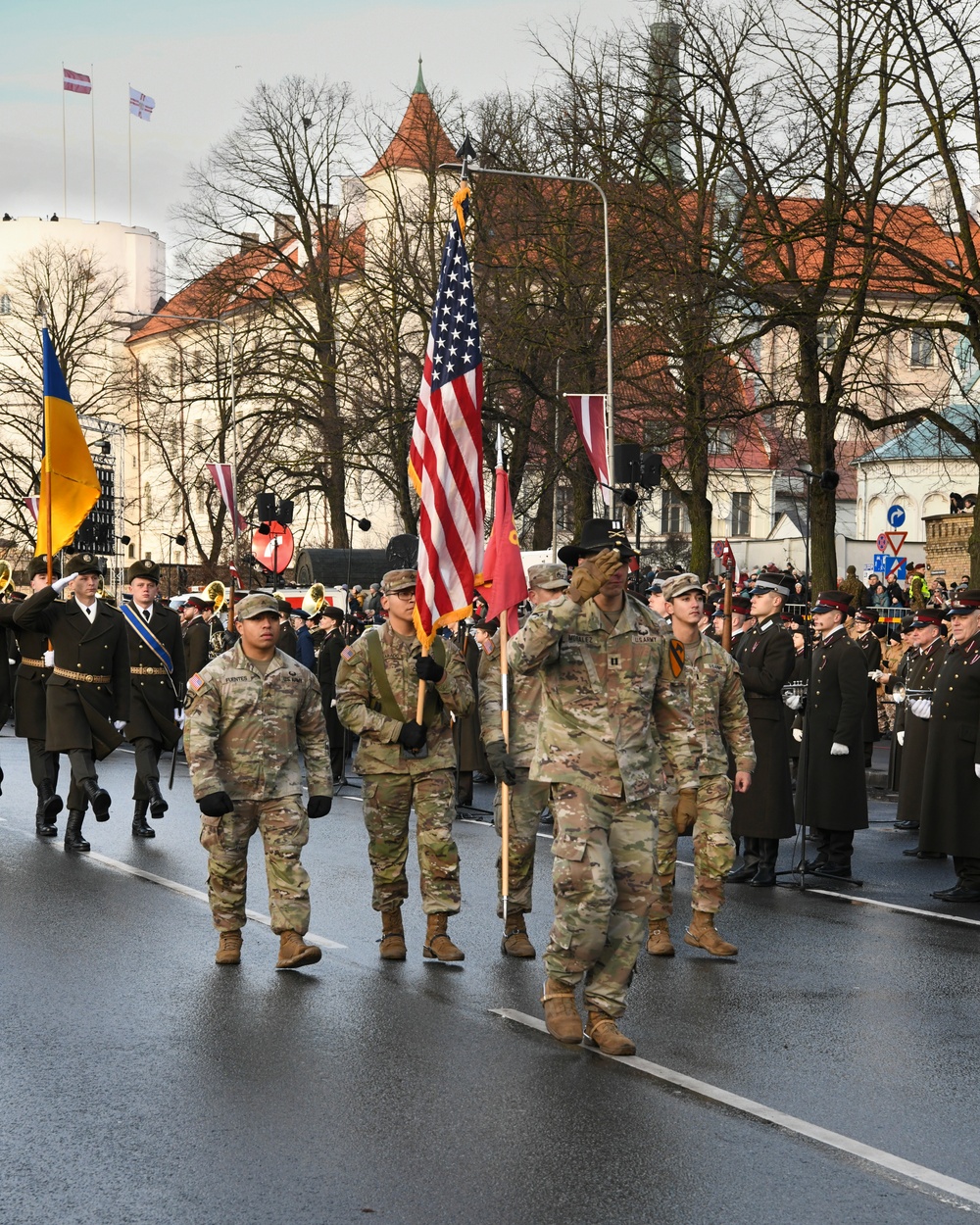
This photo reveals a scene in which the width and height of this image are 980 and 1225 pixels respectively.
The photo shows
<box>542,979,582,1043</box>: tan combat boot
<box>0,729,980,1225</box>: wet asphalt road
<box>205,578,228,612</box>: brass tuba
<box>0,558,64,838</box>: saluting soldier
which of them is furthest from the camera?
<box>205,578,228,612</box>: brass tuba

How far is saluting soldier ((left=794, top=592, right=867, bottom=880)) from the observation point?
1283cm

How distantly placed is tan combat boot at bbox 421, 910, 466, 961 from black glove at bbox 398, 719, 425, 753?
91 cm

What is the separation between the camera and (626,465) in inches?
900

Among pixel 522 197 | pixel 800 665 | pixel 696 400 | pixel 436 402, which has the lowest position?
pixel 800 665

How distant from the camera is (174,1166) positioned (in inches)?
221

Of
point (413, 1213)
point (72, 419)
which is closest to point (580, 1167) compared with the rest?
point (413, 1213)

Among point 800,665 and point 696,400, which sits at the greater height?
point 696,400

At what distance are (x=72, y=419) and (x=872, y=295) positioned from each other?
1413cm

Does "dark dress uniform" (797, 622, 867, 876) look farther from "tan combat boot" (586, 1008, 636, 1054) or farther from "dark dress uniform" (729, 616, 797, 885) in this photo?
"tan combat boot" (586, 1008, 636, 1054)

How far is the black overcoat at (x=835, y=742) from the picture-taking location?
12828 millimetres

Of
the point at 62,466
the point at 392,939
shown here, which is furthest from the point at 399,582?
the point at 62,466

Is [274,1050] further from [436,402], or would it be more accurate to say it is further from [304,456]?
[304,456]

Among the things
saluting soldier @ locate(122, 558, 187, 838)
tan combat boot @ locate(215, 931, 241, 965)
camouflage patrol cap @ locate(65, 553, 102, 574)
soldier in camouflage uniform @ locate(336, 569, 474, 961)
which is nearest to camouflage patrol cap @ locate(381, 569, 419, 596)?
soldier in camouflage uniform @ locate(336, 569, 474, 961)

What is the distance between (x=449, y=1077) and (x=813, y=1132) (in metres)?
1.37
